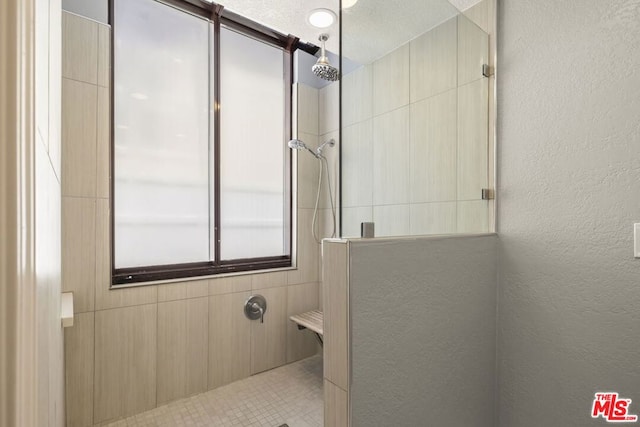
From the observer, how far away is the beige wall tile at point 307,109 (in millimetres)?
2662

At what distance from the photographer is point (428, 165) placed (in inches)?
53.3

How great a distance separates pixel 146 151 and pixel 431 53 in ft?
5.84

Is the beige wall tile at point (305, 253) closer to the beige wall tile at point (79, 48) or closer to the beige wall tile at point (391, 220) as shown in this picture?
the beige wall tile at point (391, 220)

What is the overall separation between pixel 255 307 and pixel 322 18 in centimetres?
207

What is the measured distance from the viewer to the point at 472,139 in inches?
58.2

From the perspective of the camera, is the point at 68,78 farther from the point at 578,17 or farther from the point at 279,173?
the point at 578,17

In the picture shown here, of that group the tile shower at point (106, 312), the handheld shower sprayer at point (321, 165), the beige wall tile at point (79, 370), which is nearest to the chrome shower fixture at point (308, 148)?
the handheld shower sprayer at point (321, 165)

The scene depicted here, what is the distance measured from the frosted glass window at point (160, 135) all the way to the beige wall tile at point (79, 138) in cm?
16

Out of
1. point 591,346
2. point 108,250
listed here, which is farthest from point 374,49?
point 108,250

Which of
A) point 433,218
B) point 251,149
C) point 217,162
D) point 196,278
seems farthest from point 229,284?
point 433,218

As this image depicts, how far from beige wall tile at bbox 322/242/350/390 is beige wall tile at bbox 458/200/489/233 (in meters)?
0.70

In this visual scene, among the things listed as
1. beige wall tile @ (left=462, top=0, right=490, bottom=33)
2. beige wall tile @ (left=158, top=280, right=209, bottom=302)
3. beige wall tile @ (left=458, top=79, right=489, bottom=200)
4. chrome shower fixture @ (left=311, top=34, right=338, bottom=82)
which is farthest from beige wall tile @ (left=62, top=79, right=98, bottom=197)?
beige wall tile @ (left=462, top=0, right=490, bottom=33)

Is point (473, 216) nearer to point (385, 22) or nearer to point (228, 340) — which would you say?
point (385, 22)

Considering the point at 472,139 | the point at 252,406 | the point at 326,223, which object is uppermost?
the point at 472,139
